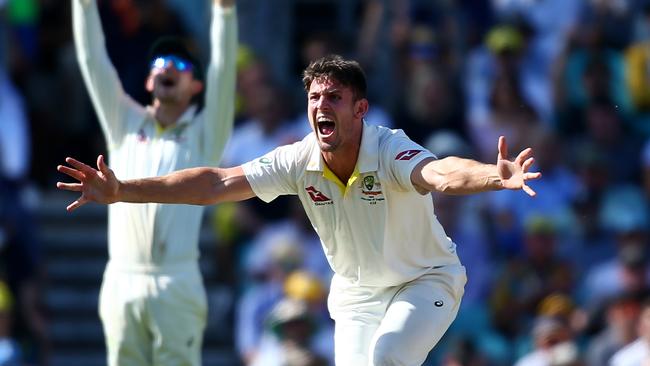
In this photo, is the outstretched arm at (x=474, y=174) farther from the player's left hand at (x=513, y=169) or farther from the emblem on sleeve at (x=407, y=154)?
the emblem on sleeve at (x=407, y=154)

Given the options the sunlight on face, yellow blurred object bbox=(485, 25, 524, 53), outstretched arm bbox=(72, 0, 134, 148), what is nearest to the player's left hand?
the sunlight on face

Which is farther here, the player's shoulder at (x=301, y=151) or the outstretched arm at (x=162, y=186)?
the player's shoulder at (x=301, y=151)

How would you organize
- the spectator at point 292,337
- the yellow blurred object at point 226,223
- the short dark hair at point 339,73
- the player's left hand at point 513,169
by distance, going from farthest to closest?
the yellow blurred object at point 226,223
the spectator at point 292,337
the short dark hair at point 339,73
the player's left hand at point 513,169

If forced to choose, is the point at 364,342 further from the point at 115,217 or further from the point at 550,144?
the point at 550,144

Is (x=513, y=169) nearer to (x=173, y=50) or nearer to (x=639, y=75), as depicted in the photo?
(x=173, y=50)

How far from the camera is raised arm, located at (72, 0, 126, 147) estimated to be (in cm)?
1039

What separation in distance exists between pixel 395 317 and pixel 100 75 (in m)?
2.71

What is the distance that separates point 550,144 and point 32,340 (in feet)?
15.1

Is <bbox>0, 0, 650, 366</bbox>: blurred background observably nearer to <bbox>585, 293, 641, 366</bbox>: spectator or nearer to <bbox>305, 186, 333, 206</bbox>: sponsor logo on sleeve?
<bbox>585, 293, 641, 366</bbox>: spectator

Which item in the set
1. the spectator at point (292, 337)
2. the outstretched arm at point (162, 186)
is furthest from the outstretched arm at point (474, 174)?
the spectator at point (292, 337)

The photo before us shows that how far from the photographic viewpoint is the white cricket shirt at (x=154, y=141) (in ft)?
33.1

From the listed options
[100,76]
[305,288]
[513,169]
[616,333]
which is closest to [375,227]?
[513,169]

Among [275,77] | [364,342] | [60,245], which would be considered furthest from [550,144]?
[364,342]

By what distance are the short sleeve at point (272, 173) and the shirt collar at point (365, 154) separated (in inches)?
4.7
